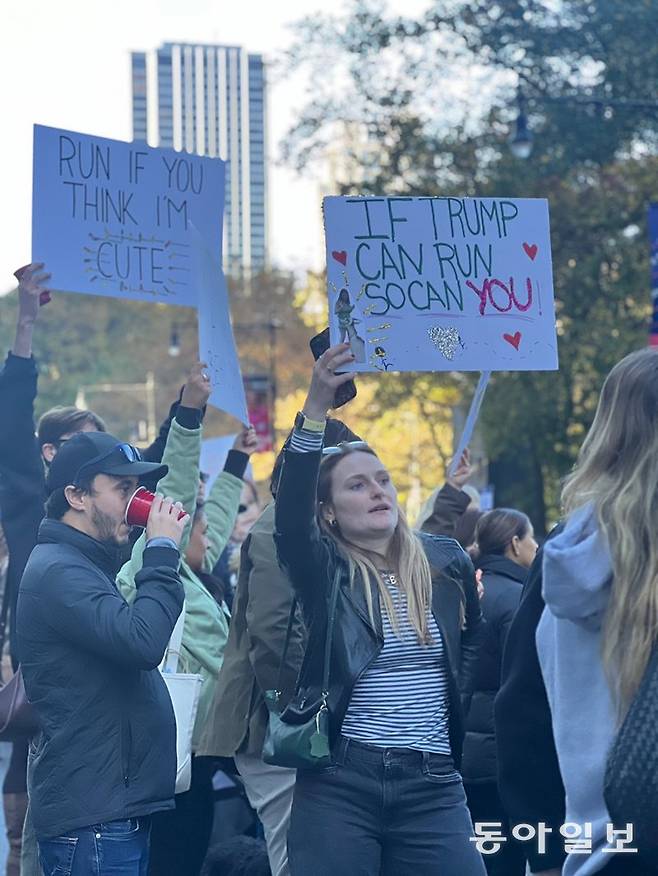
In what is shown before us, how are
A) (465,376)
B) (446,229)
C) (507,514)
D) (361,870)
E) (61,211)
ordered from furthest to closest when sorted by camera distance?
(465,376), (507,514), (61,211), (446,229), (361,870)

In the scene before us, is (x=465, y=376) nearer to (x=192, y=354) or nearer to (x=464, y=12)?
(x=464, y=12)

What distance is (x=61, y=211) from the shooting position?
5.66m

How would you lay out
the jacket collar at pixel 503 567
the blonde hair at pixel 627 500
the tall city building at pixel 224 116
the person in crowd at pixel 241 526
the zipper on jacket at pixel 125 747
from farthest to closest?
the tall city building at pixel 224 116 → the person in crowd at pixel 241 526 → the jacket collar at pixel 503 567 → the zipper on jacket at pixel 125 747 → the blonde hair at pixel 627 500

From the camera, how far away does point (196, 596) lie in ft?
18.7

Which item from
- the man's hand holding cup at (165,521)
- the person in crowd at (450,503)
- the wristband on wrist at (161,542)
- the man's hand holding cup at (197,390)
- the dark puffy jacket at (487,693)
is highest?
the man's hand holding cup at (197,390)

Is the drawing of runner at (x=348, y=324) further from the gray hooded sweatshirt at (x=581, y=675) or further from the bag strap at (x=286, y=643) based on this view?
the gray hooded sweatshirt at (x=581, y=675)

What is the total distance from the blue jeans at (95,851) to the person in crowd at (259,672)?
32.6 inches

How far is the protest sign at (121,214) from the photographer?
5.63 meters

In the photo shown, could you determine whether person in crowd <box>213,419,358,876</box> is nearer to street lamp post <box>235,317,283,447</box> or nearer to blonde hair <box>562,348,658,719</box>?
blonde hair <box>562,348,658,719</box>

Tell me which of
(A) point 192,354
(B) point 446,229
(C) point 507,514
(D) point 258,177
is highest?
(D) point 258,177

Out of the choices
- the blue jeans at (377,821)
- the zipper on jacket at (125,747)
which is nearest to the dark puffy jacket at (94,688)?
the zipper on jacket at (125,747)

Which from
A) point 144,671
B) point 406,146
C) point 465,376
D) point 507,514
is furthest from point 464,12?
point 144,671

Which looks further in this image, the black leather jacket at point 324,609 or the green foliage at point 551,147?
the green foliage at point 551,147

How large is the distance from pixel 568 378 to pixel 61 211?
1637 centimetres
